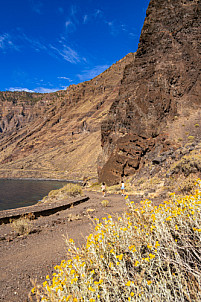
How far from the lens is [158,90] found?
62.3 ft

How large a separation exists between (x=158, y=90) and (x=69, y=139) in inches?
3088

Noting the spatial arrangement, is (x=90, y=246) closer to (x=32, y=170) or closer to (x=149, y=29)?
(x=149, y=29)

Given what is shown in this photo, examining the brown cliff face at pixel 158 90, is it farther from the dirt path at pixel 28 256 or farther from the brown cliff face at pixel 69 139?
the brown cliff face at pixel 69 139

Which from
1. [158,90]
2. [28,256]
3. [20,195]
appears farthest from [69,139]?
[28,256]

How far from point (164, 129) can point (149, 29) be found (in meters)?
13.9

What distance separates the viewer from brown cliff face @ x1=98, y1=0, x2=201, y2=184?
1817cm

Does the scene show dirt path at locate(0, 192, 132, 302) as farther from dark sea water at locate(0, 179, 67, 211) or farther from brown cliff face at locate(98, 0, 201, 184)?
dark sea water at locate(0, 179, 67, 211)

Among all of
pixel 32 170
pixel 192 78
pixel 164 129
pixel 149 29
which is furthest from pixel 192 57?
pixel 32 170

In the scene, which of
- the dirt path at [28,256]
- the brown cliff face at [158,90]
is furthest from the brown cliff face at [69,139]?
the dirt path at [28,256]

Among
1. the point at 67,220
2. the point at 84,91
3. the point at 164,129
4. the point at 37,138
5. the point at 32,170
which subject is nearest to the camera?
the point at 67,220

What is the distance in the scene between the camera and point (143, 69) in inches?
856

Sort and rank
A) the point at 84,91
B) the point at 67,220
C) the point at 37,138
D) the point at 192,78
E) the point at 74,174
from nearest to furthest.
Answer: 1. the point at 67,220
2. the point at 192,78
3. the point at 74,174
4. the point at 37,138
5. the point at 84,91

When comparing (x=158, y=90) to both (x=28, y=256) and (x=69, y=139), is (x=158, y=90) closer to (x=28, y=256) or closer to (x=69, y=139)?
(x=28, y=256)

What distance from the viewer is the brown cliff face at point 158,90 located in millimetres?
18172
